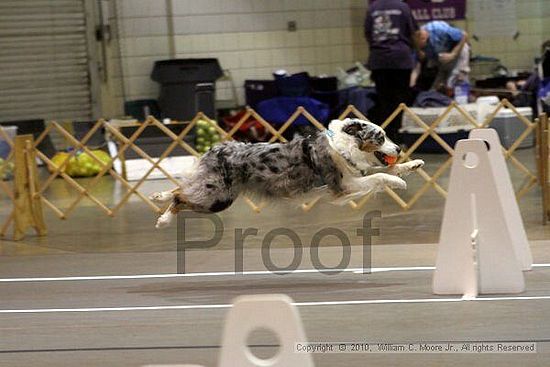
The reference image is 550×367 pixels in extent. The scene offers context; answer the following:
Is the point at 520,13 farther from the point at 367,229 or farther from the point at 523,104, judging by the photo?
the point at 367,229

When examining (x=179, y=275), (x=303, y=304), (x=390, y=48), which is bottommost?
Result: (x=179, y=275)

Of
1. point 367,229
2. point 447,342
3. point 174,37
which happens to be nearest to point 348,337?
point 447,342

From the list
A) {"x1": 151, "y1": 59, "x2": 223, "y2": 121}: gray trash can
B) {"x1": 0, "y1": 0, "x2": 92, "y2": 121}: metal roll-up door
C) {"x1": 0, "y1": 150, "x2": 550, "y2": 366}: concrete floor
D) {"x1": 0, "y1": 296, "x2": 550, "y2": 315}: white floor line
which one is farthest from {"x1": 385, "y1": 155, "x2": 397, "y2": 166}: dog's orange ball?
{"x1": 0, "y1": 0, "x2": 92, "y2": 121}: metal roll-up door

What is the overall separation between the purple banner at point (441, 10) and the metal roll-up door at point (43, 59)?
4953mm

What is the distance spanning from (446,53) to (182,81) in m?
3.68

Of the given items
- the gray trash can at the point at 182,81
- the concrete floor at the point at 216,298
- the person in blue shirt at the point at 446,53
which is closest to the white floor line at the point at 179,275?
the concrete floor at the point at 216,298

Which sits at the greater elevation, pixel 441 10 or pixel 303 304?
pixel 441 10

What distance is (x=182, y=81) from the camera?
44.4 feet

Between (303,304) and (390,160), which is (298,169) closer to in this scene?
(390,160)

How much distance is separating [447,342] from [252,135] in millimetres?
8538

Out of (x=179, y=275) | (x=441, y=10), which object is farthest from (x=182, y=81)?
(x=179, y=275)

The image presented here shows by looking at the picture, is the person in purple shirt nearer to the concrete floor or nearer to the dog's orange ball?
the concrete floor

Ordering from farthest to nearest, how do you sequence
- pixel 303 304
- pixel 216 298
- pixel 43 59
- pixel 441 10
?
pixel 43 59 < pixel 441 10 < pixel 216 298 < pixel 303 304

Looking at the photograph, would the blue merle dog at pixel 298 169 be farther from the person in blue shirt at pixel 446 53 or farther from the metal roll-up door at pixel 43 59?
the metal roll-up door at pixel 43 59
